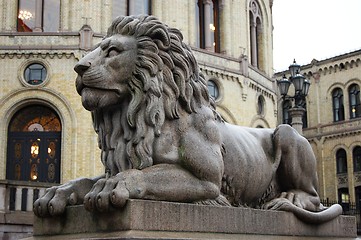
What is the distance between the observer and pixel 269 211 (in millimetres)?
4855

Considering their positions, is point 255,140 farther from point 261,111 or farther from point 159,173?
point 261,111

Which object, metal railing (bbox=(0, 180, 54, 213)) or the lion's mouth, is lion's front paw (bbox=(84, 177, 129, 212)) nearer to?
the lion's mouth

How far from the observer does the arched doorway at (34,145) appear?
92.0 ft

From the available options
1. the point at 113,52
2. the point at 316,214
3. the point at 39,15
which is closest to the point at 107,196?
the point at 113,52


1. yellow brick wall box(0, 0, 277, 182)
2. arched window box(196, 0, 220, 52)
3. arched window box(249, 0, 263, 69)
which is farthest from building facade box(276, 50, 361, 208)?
yellow brick wall box(0, 0, 277, 182)

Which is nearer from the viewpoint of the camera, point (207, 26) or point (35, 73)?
point (35, 73)

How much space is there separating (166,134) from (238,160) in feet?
2.73

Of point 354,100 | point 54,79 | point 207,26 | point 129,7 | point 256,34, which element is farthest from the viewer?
point 354,100

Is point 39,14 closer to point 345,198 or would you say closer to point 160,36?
point 160,36

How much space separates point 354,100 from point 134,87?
48700 mm

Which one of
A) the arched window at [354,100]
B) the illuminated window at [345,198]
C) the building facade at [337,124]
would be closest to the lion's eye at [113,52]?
the building facade at [337,124]

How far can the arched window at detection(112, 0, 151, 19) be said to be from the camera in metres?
31.2

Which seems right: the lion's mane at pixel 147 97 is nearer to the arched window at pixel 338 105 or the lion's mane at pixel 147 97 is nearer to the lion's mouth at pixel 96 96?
the lion's mouth at pixel 96 96

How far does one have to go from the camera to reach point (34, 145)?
93.6ft
